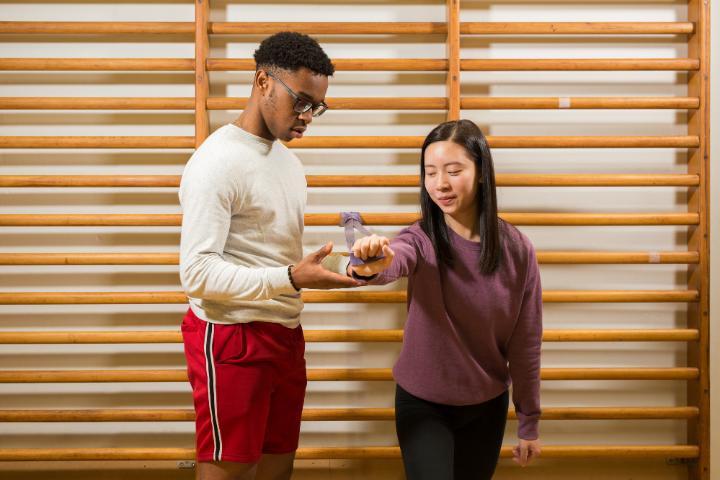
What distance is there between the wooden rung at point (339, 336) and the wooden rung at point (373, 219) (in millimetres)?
453

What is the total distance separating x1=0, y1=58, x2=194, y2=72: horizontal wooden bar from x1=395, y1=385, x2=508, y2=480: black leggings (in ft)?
5.48

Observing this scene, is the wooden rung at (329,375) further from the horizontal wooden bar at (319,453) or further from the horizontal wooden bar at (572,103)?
the horizontal wooden bar at (572,103)

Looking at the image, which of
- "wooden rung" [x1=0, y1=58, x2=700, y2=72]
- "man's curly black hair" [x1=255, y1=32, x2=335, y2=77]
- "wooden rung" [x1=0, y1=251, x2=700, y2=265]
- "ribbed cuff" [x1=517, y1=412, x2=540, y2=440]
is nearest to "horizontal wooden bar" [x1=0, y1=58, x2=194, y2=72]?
"wooden rung" [x1=0, y1=58, x2=700, y2=72]

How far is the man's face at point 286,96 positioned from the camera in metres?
1.57

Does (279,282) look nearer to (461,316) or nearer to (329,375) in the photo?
(461,316)

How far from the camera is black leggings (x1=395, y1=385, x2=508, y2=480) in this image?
4.71ft

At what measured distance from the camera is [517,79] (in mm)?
2494

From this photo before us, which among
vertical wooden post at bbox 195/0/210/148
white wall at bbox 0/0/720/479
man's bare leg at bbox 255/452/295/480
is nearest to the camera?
man's bare leg at bbox 255/452/295/480

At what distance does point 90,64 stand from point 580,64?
2.04m

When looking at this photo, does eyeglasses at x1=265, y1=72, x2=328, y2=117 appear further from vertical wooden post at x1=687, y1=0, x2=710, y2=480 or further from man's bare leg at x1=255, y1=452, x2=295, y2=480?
vertical wooden post at x1=687, y1=0, x2=710, y2=480

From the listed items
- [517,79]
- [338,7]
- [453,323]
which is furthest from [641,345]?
[338,7]

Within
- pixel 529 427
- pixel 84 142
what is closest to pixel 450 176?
pixel 529 427

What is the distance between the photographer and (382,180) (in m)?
2.40

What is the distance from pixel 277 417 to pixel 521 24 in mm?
1848
